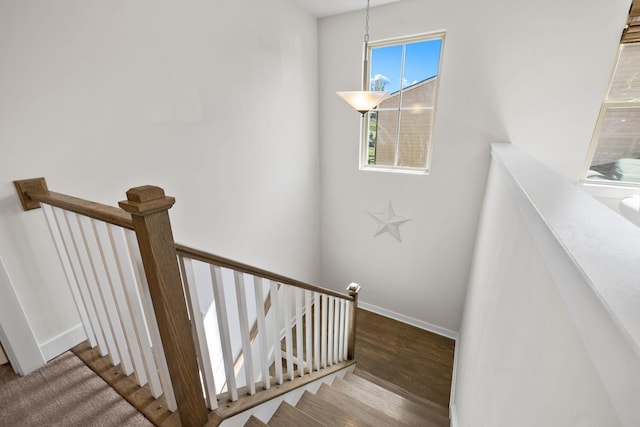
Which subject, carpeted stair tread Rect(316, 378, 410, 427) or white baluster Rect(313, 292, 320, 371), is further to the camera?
white baluster Rect(313, 292, 320, 371)

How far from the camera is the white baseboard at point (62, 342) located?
1443mm

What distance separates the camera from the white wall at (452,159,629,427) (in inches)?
18.4

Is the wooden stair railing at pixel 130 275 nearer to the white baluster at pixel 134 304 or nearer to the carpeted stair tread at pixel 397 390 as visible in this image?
the white baluster at pixel 134 304

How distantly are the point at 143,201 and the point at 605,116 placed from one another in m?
3.54

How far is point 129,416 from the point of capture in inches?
46.8

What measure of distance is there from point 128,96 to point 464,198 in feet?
10.3

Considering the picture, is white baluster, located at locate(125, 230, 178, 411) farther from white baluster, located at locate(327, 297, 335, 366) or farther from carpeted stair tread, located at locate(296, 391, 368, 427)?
white baluster, located at locate(327, 297, 335, 366)

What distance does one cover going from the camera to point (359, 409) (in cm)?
199

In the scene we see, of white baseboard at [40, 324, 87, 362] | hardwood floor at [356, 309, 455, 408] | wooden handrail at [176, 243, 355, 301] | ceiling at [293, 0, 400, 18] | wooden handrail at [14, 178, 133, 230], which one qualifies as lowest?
hardwood floor at [356, 309, 455, 408]

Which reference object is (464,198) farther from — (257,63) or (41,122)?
(41,122)

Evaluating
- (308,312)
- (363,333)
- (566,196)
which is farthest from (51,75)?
(363,333)

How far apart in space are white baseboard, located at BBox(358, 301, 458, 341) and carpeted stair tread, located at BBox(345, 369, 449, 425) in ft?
3.42

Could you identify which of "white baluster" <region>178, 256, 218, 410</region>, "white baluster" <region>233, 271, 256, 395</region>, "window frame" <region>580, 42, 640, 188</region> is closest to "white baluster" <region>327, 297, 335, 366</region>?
"white baluster" <region>233, 271, 256, 395</region>

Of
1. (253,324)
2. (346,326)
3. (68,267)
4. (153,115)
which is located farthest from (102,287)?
(346,326)
